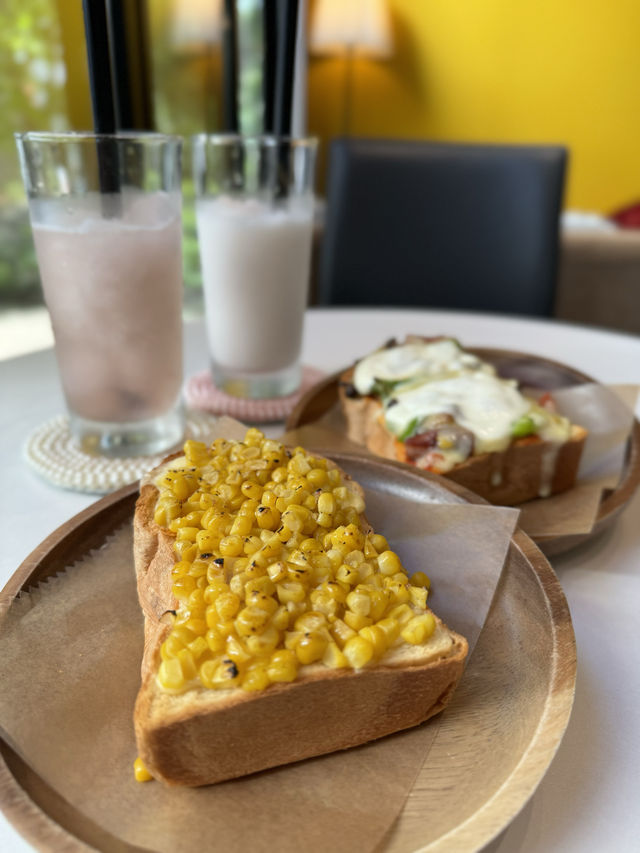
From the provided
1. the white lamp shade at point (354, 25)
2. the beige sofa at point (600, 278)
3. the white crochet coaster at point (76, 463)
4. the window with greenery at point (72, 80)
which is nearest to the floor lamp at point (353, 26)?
the white lamp shade at point (354, 25)

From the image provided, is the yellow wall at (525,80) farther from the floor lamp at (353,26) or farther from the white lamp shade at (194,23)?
the white lamp shade at (194,23)

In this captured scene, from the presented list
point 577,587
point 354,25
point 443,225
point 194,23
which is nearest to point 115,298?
point 577,587

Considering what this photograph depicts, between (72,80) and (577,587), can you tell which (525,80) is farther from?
(577,587)

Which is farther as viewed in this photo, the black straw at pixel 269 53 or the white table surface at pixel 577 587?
the black straw at pixel 269 53

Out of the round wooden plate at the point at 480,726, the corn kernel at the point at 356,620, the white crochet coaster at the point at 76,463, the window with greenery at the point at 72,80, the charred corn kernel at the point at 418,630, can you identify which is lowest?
the white crochet coaster at the point at 76,463

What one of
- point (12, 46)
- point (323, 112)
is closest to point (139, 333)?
point (12, 46)

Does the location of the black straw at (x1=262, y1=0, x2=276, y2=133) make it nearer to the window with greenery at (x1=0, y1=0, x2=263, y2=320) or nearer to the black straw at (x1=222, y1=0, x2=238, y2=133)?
the black straw at (x1=222, y1=0, x2=238, y2=133)

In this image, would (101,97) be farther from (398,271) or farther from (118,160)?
(398,271)
